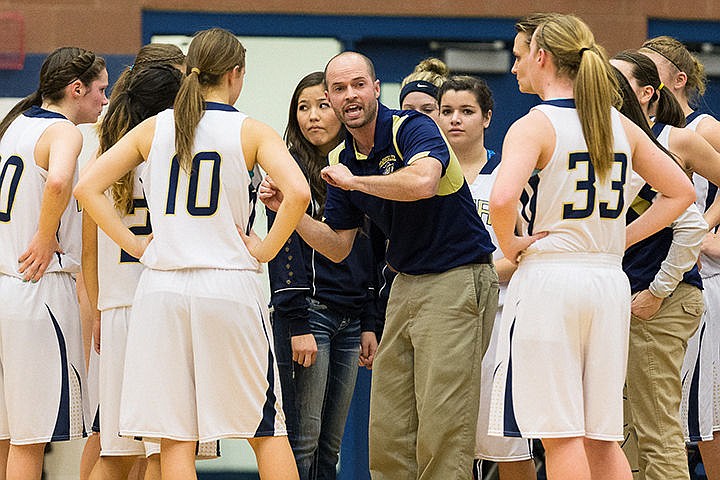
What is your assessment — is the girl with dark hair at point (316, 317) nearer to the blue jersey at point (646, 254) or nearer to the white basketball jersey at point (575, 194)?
the blue jersey at point (646, 254)

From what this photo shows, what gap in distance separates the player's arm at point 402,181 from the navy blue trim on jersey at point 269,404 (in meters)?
→ 0.56

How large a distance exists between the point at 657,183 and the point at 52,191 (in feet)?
7.48

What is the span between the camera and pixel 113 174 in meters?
4.09

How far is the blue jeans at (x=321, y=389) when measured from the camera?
485cm

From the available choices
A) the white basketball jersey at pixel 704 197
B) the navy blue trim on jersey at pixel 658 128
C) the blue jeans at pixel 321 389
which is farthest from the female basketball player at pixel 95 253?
the white basketball jersey at pixel 704 197

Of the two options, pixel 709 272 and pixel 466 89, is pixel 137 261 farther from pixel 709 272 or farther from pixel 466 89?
pixel 709 272

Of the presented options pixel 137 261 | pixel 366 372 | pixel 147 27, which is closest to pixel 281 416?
pixel 137 261

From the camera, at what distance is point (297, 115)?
5.09 m

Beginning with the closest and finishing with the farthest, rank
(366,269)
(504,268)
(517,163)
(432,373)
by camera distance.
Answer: (517,163), (432,373), (504,268), (366,269)

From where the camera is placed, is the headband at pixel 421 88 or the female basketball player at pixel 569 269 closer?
the female basketball player at pixel 569 269

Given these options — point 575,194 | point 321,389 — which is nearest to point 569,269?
point 575,194

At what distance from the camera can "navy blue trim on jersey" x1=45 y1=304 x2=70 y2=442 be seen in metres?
4.46

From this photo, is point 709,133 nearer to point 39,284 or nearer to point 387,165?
point 387,165

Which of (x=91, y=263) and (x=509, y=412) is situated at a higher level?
(x=91, y=263)
